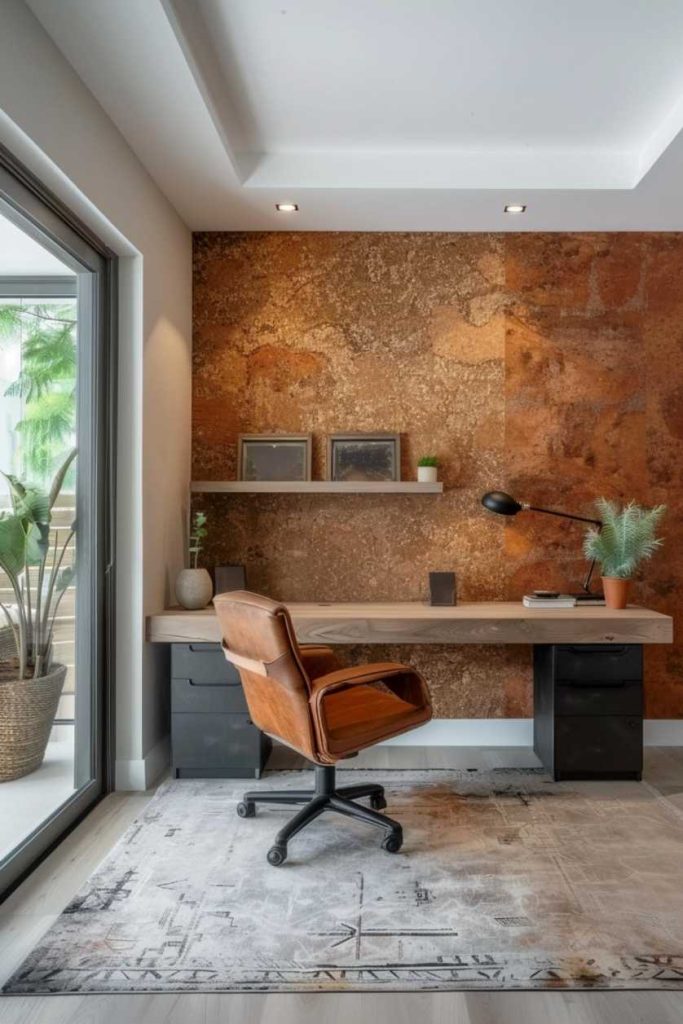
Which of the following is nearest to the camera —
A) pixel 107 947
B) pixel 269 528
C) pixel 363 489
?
pixel 107 947

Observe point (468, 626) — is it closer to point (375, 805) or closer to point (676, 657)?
point (375, 805)

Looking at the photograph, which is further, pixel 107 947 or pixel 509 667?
pixel 509 667

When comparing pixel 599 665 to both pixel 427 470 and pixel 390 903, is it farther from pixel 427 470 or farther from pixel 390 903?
pixel 390 903

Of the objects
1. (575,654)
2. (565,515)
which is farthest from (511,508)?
(575,654)

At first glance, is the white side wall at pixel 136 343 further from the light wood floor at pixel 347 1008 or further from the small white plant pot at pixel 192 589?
the light wood floor at pixel 347 1008

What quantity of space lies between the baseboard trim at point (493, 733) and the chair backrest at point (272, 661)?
1404mm

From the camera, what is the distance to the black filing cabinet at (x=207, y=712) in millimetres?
3080

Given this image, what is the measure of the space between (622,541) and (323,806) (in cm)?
183

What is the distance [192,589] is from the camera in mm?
3256

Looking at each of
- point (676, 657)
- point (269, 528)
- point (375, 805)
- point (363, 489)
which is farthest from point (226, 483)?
point (676, 657)

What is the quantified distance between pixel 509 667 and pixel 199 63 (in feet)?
9.83

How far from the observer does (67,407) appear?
2.69m

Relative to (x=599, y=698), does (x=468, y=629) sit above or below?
above

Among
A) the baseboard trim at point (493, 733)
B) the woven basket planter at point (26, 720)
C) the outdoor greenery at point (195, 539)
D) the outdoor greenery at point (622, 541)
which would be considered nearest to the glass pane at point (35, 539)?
the woven basket planter at point (26, 720)
